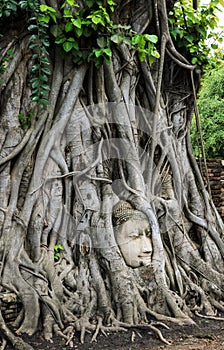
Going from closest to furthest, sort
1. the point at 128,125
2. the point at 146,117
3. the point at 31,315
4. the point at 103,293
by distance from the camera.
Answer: the point at 31,315, the point at 103,293, the point at 128,125, the point at 146,117

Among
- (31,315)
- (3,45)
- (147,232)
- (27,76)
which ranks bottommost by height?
(31,315)

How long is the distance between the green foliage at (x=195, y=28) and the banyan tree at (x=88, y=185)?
0.39 metres

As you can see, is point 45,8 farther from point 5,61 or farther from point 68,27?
point 5,61

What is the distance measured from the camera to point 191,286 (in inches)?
200

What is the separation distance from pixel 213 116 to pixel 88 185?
7217 millimetres

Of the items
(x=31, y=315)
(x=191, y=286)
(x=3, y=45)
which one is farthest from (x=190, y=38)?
(x=31, y=315)

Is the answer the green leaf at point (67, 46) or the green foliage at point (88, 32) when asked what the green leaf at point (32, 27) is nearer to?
the green foliage at point (88, 32)

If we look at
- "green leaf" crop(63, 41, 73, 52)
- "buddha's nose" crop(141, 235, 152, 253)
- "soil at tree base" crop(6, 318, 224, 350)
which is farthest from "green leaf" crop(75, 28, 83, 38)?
"soil at tree base" crop(6, 318, 224, 350)

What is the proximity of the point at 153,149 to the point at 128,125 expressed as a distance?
39 cm

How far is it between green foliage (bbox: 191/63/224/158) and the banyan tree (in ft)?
19.3

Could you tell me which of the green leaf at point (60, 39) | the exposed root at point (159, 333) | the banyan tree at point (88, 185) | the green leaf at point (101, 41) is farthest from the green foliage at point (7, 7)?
the exposed root at point (159, 333)

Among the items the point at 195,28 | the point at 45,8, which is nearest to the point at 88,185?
the point at 45,8

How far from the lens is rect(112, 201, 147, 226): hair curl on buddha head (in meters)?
4.80

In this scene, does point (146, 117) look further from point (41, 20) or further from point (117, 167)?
point (41, 20)
